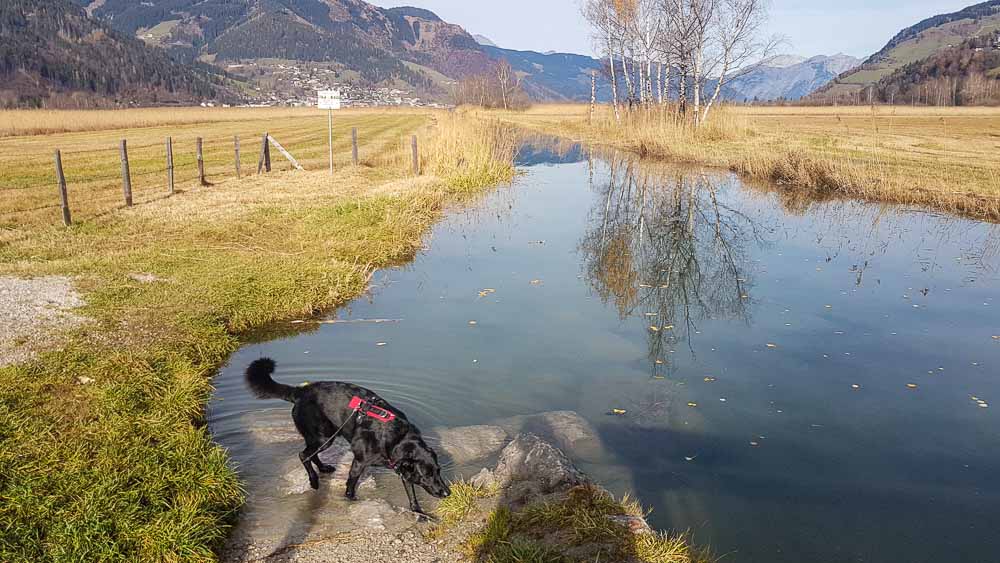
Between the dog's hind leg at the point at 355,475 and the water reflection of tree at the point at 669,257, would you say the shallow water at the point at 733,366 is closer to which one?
the water reflection of tree at the point at 669,257

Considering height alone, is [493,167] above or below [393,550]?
above

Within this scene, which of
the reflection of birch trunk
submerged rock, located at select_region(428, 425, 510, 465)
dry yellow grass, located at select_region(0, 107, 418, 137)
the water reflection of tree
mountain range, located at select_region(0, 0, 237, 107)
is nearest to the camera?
submerged rock, located at select_region(428, 425, 510, 465)

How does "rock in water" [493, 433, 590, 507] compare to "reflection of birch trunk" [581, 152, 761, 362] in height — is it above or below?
below

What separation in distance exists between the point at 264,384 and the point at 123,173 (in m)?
11.8

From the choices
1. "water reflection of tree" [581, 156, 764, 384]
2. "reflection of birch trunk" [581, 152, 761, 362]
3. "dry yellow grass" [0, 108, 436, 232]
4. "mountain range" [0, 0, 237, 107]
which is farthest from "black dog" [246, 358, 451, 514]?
"mountain range" [0, 0, 237, 107]

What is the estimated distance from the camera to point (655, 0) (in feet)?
115

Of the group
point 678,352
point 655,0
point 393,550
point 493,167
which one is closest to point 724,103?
point 655,0

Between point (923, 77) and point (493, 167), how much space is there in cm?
13800

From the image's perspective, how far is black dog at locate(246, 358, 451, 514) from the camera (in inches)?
185

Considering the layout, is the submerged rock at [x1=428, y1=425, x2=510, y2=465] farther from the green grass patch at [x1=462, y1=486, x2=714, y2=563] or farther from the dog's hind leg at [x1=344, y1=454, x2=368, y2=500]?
the green grass patch at [x1=462, y1=486, x2=714, y2=563]

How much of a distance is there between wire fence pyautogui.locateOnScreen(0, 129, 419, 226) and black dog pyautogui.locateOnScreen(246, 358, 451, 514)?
1016 centimetres

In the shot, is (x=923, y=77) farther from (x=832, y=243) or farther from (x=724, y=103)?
(x=832, y=243)

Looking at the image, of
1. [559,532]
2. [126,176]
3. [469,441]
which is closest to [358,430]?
[469,441]

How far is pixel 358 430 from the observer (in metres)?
4.80
